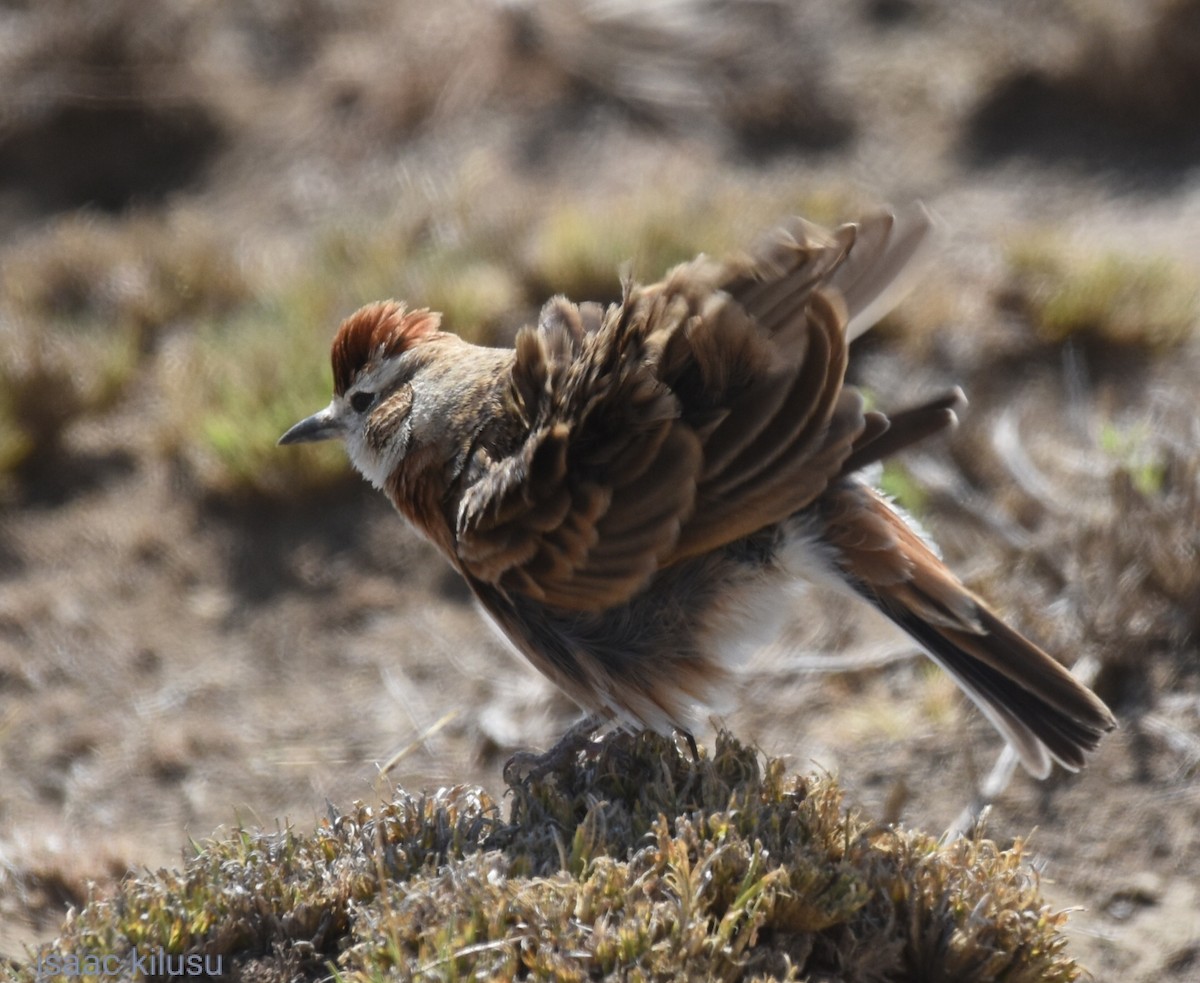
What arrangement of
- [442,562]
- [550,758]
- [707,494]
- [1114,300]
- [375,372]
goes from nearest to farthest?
[707,494], [550,758], [375,372], [442,562], [1114,300]

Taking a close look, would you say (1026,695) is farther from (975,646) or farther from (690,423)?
(690,423)

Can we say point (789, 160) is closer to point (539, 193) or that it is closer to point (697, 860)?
point (539, 193)

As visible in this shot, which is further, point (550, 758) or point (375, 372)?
point (375, 372)

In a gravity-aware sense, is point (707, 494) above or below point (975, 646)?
above

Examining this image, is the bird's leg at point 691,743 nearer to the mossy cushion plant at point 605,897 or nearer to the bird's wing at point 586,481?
the mossy cushion plant at point 605,897

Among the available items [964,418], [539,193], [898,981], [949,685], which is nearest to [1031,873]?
[898,981]

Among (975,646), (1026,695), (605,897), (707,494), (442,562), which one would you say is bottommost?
(442,562)

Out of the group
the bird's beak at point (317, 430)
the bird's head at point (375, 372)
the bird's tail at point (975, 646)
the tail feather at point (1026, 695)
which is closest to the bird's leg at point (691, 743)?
the bird's tail at point (975, 646)

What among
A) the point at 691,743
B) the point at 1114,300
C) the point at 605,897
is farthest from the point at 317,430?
the point at 1114,300
